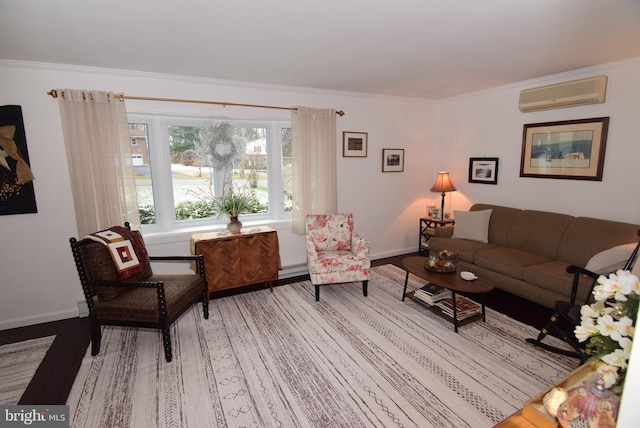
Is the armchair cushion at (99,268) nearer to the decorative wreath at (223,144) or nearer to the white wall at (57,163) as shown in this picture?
the white wall at (57,163)

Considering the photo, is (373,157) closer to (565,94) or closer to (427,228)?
(427,228)

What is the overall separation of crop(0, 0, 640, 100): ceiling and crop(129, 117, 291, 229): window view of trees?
69 cm

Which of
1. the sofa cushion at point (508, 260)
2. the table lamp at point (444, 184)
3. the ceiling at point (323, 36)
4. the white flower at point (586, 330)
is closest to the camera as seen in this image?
the white flower at point (586, 330)

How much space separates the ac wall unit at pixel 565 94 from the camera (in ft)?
10.5

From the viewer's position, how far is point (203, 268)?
3.07m

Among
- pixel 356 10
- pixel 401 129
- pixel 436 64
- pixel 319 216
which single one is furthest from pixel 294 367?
pixel 401 129

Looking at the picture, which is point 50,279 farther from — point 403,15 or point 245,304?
point 403,15

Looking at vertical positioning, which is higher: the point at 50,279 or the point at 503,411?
the point at 50,279

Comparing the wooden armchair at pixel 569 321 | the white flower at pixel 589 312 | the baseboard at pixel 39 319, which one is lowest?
the baseboard at pixel 39 319

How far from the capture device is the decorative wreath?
3.80m

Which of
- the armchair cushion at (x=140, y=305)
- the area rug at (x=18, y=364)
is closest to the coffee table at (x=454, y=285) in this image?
the armchair cushion at (x=140, y=305)

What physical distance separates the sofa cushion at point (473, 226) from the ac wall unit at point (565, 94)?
1.41m

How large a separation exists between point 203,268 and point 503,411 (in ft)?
8.77

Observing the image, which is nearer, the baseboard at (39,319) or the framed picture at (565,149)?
the baseboard at (39,319)
